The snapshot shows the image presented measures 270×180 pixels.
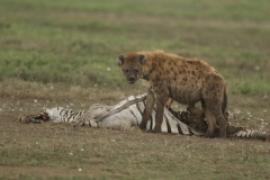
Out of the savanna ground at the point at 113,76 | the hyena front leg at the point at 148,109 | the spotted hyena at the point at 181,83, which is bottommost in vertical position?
the savanna ground at the point at 113,76

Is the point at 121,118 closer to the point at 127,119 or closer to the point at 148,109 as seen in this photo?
the point at 127,119

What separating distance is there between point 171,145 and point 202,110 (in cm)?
104

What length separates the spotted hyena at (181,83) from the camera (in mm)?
10102

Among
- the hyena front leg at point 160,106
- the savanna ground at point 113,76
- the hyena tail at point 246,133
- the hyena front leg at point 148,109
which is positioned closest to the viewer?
the savanna ground at point 113,76

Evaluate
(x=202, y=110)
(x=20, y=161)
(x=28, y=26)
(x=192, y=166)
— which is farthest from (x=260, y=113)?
(x=28, y=26)

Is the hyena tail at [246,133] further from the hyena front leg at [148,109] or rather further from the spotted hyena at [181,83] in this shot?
the hyena front leg at [148,109]

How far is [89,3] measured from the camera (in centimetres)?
2336

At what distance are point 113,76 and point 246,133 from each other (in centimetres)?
396

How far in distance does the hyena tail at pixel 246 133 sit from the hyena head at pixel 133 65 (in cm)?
117

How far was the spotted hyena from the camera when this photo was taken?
33.1 feet

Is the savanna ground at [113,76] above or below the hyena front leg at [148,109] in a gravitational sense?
below

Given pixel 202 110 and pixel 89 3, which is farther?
pixel 89 3

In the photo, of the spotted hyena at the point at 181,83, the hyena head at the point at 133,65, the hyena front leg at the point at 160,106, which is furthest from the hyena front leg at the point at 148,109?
the hyena head at the point at 133,65

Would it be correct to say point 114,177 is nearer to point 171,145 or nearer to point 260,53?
point 171,145
